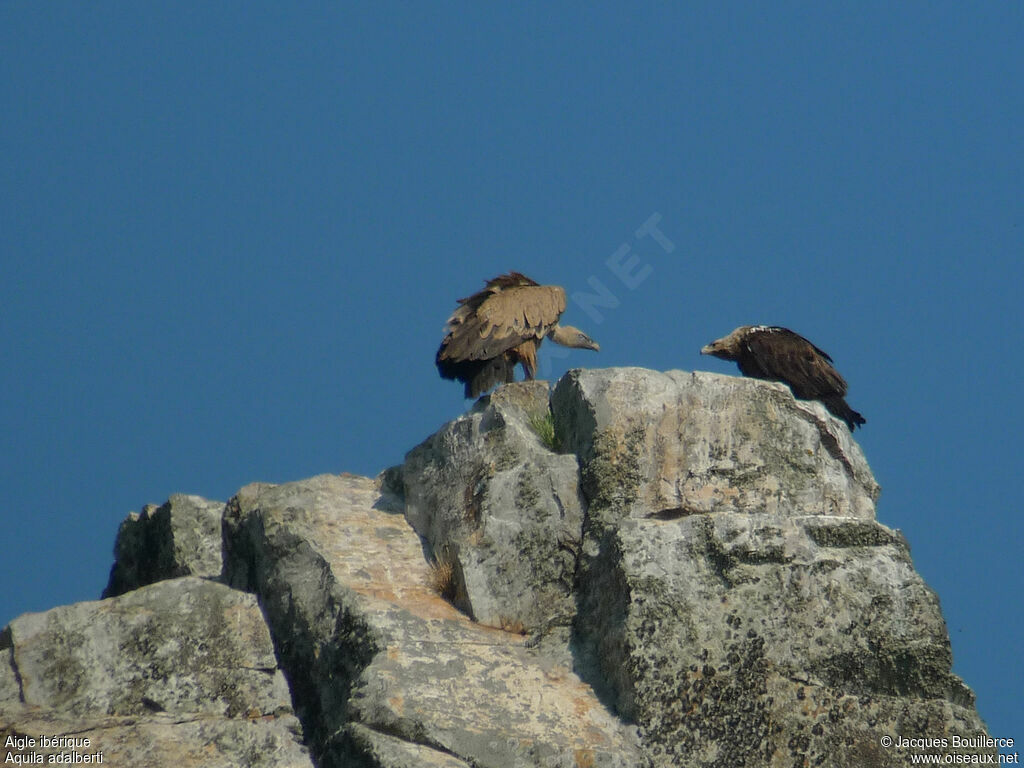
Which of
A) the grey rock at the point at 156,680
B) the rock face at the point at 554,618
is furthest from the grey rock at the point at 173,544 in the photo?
the grey rock at the point at 156,680

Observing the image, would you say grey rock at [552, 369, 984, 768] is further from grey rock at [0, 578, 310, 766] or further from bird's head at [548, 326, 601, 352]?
bird's head at [548, 326, 601, 352]

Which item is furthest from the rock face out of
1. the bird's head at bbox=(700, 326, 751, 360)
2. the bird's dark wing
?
the bird's head at bbox=(700, 326, 751, 360)

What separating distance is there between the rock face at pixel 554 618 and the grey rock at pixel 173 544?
2.47 feet

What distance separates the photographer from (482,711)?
7730 millimetres

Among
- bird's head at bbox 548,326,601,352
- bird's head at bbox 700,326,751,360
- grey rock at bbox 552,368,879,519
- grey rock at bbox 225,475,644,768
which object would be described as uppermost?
bird's head at bbox 548,326,601,352

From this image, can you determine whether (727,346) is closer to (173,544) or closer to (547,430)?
(547,430)

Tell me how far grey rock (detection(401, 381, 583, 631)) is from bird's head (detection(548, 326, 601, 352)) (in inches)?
219

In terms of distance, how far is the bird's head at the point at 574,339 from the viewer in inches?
631

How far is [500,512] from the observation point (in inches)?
368

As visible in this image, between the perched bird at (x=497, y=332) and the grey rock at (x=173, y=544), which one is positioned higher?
the perched bird at (x=497, y=332)

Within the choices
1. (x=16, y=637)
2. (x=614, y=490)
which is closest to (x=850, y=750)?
(x=614, y=490)

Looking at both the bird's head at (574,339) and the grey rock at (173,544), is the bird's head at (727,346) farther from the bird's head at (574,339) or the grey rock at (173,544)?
the grey rock at (173,544)

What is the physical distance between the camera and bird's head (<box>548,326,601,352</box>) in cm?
1602

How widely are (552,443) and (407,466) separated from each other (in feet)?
4.37
